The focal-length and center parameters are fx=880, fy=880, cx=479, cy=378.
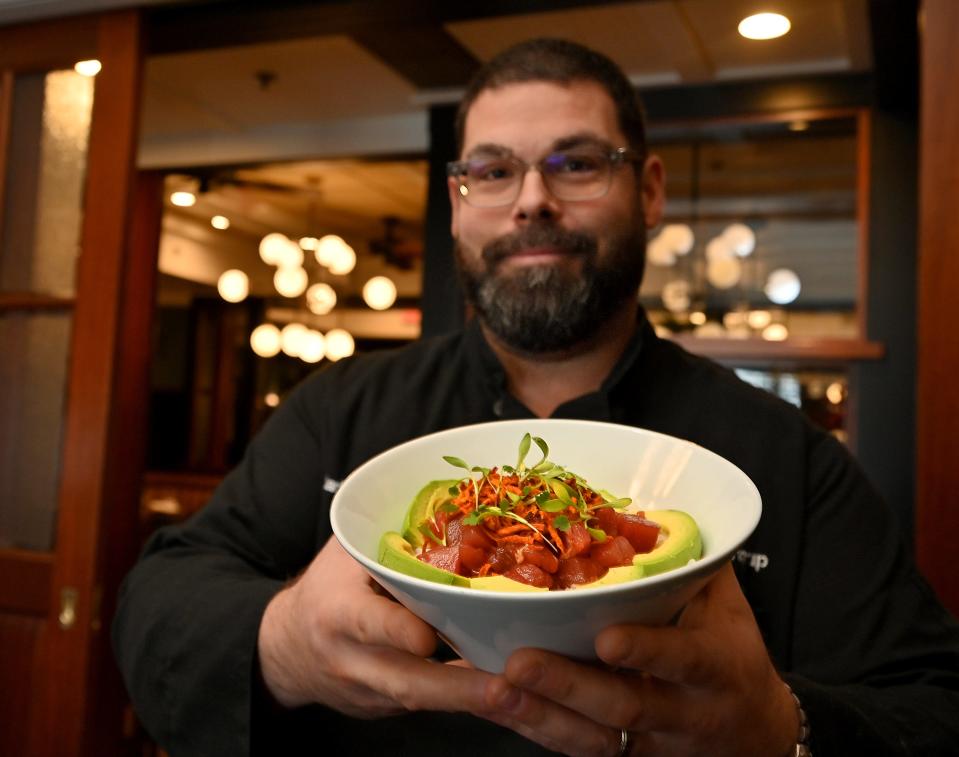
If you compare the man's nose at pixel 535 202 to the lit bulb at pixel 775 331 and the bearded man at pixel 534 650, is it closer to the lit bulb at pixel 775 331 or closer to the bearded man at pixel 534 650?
the bearded man at pixel 534 650

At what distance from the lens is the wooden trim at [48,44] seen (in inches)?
95.6

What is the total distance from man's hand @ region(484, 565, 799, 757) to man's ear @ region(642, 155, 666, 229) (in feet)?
2.66

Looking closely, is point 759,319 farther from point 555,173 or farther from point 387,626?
point 387,626

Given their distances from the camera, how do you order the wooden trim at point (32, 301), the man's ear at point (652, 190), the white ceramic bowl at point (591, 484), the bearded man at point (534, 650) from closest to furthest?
the white ceramic bowl at point (591, 484) < the bearded man at point (534, 650) < the man's ear at point (652, 190) < the wooden trim at point (32, 301)

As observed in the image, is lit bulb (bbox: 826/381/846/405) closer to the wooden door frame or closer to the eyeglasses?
the eyeglasses

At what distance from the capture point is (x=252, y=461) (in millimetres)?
1285

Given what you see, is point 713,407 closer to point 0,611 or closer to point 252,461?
point 252,461

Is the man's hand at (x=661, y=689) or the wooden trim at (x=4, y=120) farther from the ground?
the wooden trim at (x=4, y=120)

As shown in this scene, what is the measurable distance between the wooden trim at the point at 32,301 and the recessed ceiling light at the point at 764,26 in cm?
221

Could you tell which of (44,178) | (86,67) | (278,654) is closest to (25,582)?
(44,178)

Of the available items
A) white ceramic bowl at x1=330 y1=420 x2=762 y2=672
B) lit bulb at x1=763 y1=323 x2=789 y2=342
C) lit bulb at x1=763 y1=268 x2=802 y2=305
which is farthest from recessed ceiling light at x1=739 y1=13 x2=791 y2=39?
white ceramic bowl at x1=330 y1=420 x2=762 y2=672

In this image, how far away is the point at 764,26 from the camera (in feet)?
9.29

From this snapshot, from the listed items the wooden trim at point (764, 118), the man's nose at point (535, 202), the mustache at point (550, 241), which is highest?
the wooden trim at point (764, 118)

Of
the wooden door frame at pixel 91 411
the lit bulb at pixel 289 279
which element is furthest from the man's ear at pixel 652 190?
the lit bulb at pixel 289 279
